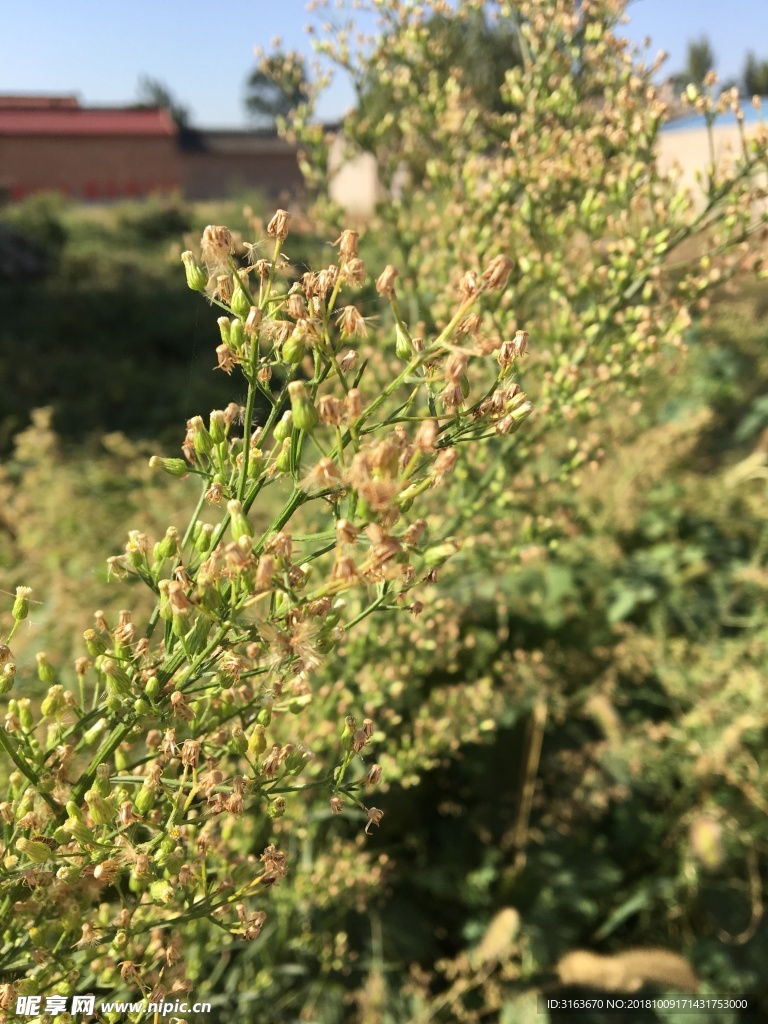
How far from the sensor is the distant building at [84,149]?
19.3 m

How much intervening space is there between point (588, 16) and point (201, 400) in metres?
6.11

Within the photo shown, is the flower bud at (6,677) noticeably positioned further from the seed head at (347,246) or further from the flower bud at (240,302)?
the seed head at (347,246)

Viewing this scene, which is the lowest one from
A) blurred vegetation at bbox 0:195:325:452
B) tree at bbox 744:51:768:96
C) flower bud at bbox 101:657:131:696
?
flower bud at bbox 101:657:131:696

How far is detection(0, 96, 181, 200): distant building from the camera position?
19.3 meters

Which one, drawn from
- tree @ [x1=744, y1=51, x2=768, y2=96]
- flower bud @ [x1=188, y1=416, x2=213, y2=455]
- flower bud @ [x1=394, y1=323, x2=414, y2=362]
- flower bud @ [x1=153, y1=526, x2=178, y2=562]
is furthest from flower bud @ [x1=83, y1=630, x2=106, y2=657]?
tree @ [x1=744, y1=51, x2=768, y2=96]

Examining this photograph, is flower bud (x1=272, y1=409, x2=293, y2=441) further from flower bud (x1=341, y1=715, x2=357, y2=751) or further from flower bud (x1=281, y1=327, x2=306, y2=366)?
flower bud (x1=341, y1=715, x2=357, y2=751)

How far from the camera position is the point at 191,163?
78.0ft

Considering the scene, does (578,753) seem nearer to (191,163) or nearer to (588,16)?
(588,16)

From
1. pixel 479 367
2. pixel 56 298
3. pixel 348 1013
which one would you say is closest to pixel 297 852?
pixel 348 1013

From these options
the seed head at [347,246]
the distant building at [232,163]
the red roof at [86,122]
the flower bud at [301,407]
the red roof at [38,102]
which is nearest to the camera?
the flower bud at [301,407]

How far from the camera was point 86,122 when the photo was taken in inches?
806

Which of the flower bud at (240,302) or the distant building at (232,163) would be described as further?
the distant building at (232,163)

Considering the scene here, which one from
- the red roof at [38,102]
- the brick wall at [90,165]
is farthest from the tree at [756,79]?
the red roof at [38,102]

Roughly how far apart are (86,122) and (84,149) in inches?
42.0
